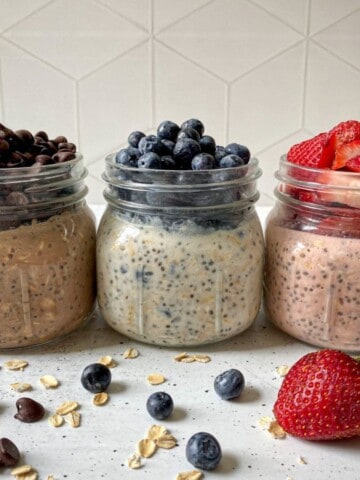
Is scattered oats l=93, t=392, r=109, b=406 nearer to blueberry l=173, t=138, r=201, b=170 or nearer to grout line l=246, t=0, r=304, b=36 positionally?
blueberry l=173, t=138, r=201, b=170

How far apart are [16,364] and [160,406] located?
218 mm

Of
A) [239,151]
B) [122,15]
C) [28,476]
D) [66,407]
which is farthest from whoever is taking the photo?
[122,15]

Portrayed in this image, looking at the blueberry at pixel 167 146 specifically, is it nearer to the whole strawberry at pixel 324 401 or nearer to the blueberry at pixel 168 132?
the blueberry at pixel 168 132

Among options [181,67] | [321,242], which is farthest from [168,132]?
[181,67]

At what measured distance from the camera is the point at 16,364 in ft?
2.43

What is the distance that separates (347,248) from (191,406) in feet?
0.89

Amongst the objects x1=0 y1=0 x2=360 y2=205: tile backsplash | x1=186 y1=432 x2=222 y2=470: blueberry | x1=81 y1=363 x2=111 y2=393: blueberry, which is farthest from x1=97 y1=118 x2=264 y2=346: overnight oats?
x1=0 y1=0 x2=360 y2=205: tile backsplash

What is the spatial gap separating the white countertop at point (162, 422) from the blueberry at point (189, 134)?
0.29 metres

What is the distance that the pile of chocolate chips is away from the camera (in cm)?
72

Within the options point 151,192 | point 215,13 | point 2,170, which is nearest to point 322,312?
point 151,192

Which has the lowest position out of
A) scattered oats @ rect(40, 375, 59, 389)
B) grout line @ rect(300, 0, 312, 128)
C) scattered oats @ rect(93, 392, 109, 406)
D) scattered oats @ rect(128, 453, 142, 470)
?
scattered oats @ rect(40, 375, 59, 389)

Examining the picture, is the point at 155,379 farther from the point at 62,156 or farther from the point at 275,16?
the point at 275,16

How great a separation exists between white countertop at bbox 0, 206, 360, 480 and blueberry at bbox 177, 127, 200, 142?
0.29m

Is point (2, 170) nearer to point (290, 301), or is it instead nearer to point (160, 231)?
point (160, 231)
